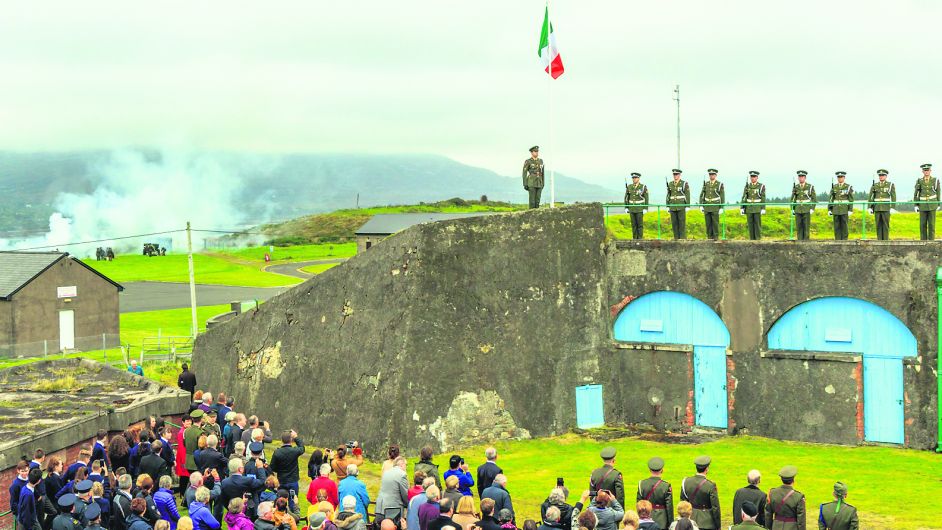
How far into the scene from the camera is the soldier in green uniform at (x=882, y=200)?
25188 mm

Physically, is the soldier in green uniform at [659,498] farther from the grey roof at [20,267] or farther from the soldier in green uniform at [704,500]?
the grey roof at [20,267]

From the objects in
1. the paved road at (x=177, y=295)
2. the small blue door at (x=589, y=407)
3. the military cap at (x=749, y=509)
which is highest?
the paved road at (x=177, y=295)

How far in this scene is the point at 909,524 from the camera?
18484mm

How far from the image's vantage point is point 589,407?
27.3 metres

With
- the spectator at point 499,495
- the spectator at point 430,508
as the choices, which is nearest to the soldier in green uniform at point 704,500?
the spectator at point 499,495

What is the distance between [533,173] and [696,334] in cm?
624

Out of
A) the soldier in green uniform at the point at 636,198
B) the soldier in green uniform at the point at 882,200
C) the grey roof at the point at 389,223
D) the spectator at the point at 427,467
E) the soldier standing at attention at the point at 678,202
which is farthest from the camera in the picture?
the grey roof at the point at 389,223

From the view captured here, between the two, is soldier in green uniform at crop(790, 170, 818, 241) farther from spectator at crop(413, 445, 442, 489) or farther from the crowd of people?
spectator at crop(413, 445, 442, 489)

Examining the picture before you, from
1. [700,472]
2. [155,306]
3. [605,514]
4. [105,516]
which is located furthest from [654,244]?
[155,306]

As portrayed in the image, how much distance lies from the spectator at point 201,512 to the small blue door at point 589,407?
1381 cm

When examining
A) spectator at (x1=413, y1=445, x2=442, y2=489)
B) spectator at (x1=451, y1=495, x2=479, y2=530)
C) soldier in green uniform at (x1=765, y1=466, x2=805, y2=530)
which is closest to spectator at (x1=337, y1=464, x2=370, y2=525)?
spectator at (x1=413, y1=445, x2=442, y2=489)

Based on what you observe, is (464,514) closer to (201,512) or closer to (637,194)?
(201,512)

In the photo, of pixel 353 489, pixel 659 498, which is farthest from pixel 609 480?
pixel 353 489

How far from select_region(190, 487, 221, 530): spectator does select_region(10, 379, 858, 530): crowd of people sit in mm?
15
